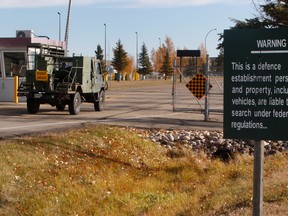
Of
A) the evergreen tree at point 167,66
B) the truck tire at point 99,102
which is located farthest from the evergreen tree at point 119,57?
the truck tire at point 99,102

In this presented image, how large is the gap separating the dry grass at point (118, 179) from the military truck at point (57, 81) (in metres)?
4.97

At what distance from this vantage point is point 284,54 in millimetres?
5090

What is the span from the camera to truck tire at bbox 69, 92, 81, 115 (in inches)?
790

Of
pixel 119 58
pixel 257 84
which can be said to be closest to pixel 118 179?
pixel 257 84

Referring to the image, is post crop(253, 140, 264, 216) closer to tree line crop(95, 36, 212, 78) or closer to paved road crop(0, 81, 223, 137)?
paved road crop(0, 81, 223, 137)

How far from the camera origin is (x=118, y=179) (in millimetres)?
11461

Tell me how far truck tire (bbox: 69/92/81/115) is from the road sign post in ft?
49.9

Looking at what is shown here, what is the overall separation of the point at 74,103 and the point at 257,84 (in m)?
15.4

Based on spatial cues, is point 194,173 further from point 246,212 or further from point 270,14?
point 270,14

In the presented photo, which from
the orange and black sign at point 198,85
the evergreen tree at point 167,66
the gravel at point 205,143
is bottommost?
the gravel at point 205,143

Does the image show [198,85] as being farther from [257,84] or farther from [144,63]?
[144,63]

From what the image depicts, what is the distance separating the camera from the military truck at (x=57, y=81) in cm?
1995

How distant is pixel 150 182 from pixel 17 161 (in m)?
2.91

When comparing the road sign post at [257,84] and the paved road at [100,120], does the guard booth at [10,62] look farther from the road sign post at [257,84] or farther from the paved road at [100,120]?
the road sign post at [257,84]
